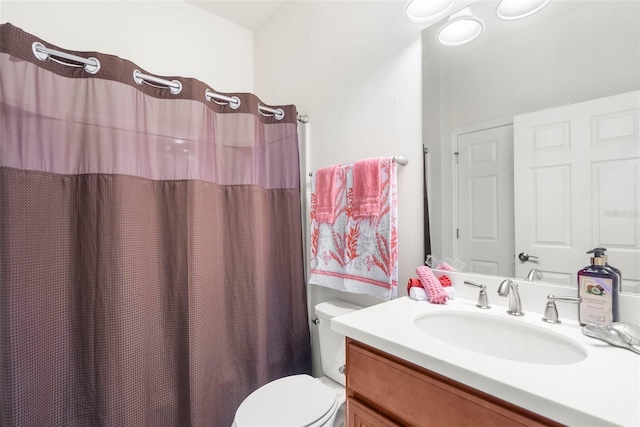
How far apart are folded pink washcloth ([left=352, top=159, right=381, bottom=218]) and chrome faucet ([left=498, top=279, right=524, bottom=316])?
525 millimetres

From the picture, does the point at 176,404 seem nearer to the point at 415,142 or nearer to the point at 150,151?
the point at 150,151

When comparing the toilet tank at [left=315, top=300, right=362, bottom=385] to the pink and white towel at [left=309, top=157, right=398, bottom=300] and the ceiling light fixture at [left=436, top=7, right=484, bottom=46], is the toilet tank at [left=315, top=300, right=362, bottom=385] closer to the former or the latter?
the pink and white towel at [left=309, top=157, right=398, bottom=300]

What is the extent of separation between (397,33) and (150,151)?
1205 millimetres

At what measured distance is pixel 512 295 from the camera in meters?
0.91

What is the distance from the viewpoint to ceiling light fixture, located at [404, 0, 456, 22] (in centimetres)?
110

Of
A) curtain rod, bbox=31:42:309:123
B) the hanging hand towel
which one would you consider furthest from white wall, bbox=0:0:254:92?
the hanging hand towel

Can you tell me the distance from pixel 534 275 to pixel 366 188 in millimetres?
679

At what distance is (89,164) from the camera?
1090 mm

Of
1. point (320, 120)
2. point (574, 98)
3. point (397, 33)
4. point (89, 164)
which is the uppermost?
point (397, 33)

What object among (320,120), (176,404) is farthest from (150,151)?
(176,404)

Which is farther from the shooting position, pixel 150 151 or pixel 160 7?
pixel 160 7

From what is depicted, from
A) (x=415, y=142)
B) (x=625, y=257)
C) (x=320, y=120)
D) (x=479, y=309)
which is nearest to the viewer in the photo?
(x=625, y=257)

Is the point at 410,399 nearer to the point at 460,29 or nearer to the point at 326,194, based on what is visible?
the point at 326,194

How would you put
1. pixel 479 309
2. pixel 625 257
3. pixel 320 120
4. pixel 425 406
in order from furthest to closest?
pixel 320 120
pixel 479 309
pixel 625 257
pixel 425 406
